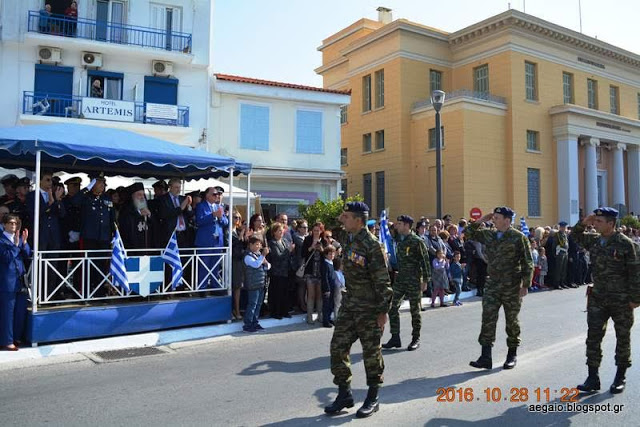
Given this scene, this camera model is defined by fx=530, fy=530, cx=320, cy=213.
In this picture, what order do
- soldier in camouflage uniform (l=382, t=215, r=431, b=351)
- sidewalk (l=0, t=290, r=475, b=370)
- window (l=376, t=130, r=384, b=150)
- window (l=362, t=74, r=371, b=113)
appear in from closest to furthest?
sidewalk (l=0, t=290, r=475, b=370) < soldier in camouflage uniform (l=382, t=215, r=431, b=351) < window (l=376, t=130, r=384, b=150) < window (l=362, t=74, r=371, b=113)

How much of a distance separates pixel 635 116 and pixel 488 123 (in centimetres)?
1575

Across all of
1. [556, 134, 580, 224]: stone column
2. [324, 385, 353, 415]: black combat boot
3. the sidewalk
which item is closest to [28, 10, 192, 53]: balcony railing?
the sidewalk

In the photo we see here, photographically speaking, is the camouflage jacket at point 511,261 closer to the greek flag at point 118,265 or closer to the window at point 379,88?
the greek flag at point 118,265

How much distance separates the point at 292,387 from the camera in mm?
6070

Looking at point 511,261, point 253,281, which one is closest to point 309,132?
point 253,281

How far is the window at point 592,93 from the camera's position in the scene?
118 feet

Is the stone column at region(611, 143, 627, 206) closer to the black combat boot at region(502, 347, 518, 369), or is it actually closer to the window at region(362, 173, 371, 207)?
the window at region(362, 173, 371, 207)

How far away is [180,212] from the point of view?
31.5 feet

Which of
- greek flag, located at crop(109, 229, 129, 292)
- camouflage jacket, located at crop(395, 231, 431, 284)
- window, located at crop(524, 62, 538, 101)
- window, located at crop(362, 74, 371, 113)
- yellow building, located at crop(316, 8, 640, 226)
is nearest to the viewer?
camouflage jacket, located at crop(395, 231, 431, 284)

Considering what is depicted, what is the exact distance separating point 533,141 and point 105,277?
3021 cm

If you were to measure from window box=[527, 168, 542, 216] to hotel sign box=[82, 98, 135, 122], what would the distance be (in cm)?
2319

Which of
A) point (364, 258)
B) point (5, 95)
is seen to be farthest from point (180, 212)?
point (5, 95)

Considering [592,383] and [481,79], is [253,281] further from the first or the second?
[481,79]

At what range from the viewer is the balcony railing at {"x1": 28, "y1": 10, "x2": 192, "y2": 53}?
67.3ft
